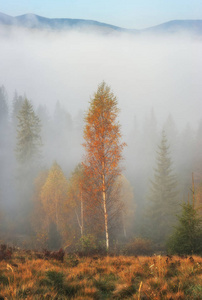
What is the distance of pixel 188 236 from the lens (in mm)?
10523

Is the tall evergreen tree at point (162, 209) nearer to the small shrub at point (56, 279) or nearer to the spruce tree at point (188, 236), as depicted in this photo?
the spruce tree at point (188, 236)

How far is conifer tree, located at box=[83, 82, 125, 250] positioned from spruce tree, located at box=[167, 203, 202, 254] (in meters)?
4.67

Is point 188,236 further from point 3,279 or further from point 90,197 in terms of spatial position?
point 3,279

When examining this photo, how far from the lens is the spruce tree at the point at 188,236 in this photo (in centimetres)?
1033

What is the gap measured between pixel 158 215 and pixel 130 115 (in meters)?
138

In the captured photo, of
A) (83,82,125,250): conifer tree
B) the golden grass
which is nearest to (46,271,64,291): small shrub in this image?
the golden grass

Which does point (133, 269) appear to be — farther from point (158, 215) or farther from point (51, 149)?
point (51, 149)

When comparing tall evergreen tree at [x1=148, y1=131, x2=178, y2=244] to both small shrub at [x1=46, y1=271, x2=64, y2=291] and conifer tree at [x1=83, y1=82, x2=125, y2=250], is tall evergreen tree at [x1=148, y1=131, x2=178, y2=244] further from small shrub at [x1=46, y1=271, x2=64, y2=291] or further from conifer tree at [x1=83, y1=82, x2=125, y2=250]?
small shrub at [x1=46, y1=271, x2=64, y2=291]

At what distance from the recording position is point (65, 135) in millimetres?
72750

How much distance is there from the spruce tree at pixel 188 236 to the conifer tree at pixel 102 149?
4.67 meters

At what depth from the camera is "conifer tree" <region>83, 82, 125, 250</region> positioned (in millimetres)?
13469

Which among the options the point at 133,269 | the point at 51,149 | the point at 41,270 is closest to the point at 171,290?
the point at 133,269

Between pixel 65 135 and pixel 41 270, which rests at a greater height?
pixel 65 135

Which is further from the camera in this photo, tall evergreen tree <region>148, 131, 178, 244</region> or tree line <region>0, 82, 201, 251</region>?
tall evergreen tree <region>148, 131, 178, 244</region>
